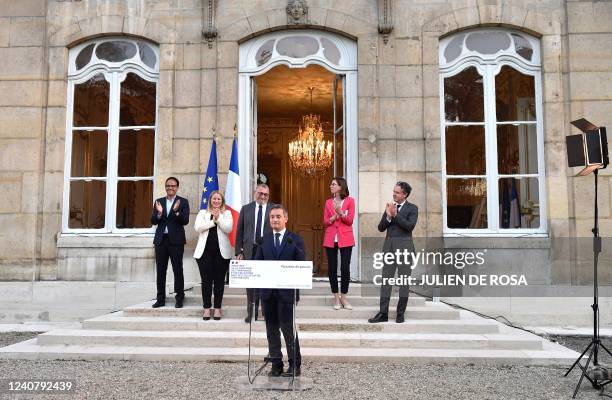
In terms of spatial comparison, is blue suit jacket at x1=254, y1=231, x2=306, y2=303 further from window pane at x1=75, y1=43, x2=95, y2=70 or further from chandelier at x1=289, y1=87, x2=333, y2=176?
chandelier at x1=289, y1=87, x2=333, y2=176

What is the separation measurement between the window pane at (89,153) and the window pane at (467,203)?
5.58 m

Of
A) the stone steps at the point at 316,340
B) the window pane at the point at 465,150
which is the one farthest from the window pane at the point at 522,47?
the stone steps at the point at 316,340

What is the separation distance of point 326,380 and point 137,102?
6.01m

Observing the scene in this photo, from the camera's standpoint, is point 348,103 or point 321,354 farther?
point 348,103

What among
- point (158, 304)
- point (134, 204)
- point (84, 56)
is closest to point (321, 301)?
point (158, 304)

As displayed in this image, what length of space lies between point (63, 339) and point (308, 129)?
20.9ft

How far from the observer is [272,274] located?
4.84 m

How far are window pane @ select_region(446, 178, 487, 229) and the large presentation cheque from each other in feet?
14.5

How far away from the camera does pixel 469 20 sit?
8734 millimetres

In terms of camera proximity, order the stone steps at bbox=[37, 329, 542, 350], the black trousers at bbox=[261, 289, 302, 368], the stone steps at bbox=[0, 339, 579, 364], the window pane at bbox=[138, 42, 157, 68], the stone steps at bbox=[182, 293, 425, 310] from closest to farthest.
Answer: the black trousers at bbox=[261, 289, 302, 368] → the stone steps at bbox=[0, 339, 579, 364] → the stone steps at bbox=[37, 329, 542, 350] → the stone steps at bbox=[182, 293, 425, 310] → the window pane at bbox=[138, 42, 157, 68]

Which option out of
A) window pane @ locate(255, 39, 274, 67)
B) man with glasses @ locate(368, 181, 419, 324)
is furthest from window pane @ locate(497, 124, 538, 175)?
window pane @ locate(255, 39, 274, 67)

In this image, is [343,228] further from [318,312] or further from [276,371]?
[276,371]

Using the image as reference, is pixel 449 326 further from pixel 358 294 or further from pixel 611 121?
pixel 611 121

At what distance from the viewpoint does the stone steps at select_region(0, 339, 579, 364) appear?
5.76m
